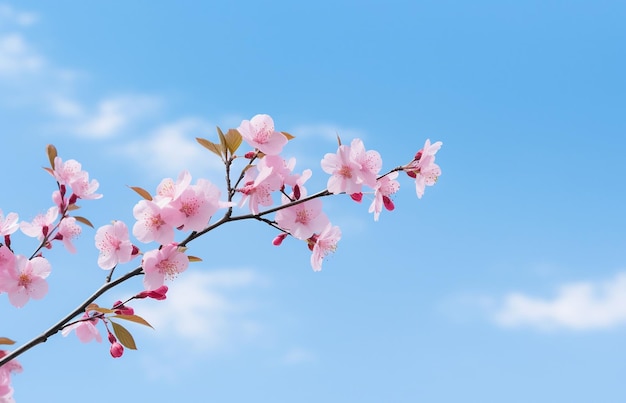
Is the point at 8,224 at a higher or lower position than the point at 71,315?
higher

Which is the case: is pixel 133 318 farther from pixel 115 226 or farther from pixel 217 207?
pixel 217 207

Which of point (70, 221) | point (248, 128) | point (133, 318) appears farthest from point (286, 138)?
point (70, 221)

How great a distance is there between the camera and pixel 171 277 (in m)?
1.95

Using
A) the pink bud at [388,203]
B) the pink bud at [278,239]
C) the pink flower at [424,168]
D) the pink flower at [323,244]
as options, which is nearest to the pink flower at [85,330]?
the pink bud at [278,239]

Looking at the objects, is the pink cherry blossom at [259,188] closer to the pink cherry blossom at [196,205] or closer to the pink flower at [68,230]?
the pink cherry blossom at [196,205]

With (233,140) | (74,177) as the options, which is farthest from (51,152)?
(233,140)

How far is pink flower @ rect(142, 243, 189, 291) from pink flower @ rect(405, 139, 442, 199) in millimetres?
766

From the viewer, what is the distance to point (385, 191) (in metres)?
2.22

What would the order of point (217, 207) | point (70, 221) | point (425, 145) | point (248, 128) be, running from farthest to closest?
point (70, 221) → point (425, 145) → point (248, 128) → point (217, 207)

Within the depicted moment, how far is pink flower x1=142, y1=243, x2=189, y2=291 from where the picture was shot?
192cm

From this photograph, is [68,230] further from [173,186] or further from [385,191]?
[385,191]

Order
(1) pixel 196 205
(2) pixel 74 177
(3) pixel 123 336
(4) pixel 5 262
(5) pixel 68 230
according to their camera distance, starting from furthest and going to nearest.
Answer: (5) pixel 68 230, (2) pixel 74 177, (4) pixel 5 262, (3) pixel 123 336, (1) pixel 196 205

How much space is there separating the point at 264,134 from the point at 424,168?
0.54 meters

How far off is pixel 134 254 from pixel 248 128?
1.62ft
